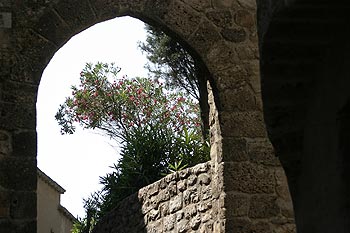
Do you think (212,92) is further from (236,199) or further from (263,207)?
(263,207)

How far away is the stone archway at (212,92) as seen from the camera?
695 cm

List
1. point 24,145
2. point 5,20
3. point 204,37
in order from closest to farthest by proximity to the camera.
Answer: point 24,145 → point 5,20 → point 204,37

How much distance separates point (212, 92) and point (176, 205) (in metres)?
1.37

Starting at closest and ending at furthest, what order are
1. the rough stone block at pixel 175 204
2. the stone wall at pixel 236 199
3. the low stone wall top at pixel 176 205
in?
the stone wall at pixel 236 199, the low stone wall top at pixel 176 205, the rough stone block at pixel 175 204

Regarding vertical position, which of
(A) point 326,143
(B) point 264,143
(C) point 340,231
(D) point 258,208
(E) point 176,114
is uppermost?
(E) point 176,114

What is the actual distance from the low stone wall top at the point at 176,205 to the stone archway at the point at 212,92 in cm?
27

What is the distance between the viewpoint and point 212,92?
7.97 meters

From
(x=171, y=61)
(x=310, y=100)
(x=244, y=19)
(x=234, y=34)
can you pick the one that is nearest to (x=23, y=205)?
(x=234, y=34)

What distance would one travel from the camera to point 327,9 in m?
3.02

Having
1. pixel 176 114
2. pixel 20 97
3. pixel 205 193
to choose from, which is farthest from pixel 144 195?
pixel 176 114

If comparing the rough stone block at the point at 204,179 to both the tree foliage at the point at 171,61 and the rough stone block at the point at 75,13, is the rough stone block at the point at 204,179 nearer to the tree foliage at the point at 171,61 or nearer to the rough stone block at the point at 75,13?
the rough stone block at the point at 75,13

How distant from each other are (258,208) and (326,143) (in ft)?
14.5

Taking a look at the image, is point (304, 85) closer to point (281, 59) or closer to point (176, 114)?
point (281, 59)

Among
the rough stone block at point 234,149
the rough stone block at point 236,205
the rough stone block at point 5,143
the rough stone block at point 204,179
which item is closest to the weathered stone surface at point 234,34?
the rough stone block at point 234,149
